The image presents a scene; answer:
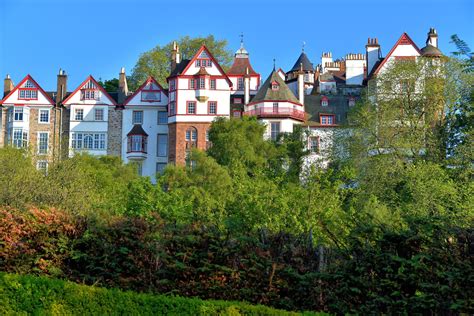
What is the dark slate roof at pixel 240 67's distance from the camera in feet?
216

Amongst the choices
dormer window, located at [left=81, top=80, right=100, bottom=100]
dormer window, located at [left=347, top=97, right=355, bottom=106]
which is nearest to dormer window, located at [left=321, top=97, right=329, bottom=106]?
dormer window, located at [left=347, top=97, right=355, bottom=106]

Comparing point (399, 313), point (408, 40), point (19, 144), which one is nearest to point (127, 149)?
point (19, 144)

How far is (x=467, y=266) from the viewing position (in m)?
12.6

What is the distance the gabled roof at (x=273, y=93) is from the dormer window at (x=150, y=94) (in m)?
8.50

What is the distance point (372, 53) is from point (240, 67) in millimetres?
12595

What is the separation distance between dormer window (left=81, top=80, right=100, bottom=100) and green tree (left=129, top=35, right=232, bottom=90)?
12237 millimetres

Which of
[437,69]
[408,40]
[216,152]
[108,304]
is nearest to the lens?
[108,304]

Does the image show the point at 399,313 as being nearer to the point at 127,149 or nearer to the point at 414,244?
the point at 414,244

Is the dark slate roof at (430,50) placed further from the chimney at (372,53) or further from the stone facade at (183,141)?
the stone facade at (183,141)

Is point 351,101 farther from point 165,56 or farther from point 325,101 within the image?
point 165,56

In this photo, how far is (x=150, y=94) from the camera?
6034 cm

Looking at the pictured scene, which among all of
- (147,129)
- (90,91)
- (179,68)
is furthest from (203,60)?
(90,91)

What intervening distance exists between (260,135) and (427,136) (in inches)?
532

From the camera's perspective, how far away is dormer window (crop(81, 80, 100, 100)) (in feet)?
199
